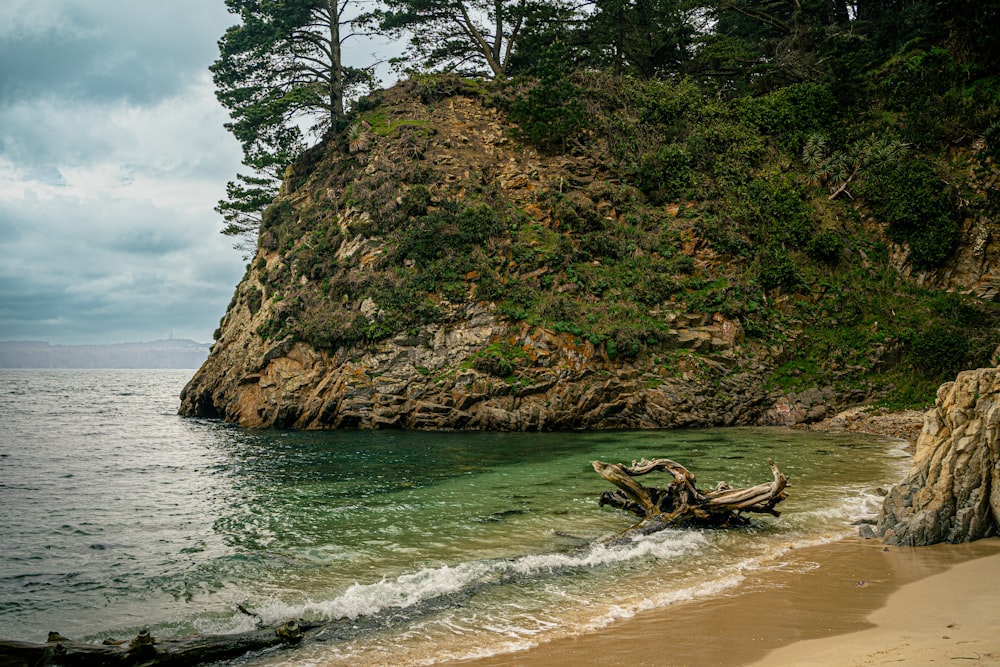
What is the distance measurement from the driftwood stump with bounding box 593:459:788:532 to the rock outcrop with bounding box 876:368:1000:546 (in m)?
1.63

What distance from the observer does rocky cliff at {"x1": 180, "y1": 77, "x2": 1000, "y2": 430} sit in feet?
74.8

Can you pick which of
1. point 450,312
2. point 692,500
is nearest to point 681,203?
point 450,312

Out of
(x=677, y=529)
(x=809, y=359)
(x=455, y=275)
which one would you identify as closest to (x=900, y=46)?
(x=809, y=359)

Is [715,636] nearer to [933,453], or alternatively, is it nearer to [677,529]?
[677,529]

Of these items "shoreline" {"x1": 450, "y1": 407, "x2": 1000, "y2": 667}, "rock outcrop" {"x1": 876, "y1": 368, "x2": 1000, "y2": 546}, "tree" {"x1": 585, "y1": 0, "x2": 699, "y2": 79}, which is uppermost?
"tree" {"x1": 585, "y1": 0, "x2": 699, "y2": 79}

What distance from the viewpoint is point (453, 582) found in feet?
23.6

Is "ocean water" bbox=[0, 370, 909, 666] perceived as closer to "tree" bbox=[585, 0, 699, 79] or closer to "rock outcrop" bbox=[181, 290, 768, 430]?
"rock outcrop" bbox=[181, 290, 768, 430]

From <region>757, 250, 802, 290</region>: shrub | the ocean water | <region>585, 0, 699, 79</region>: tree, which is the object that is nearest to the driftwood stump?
the ocean water

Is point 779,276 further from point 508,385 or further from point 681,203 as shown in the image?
point 508,385

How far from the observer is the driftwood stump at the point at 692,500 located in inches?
357

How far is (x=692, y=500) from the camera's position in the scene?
912 centimetres

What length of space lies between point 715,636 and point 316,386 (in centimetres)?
2242

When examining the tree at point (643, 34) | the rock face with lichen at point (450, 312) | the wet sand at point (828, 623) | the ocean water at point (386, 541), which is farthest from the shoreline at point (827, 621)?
the tree at point (643, 34)

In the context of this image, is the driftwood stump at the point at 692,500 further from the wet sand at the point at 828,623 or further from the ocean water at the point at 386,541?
the wet sand at the point at 828,623
